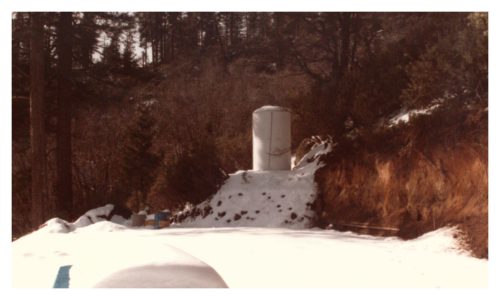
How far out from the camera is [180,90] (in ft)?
45.9

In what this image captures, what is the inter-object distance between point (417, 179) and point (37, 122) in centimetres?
717

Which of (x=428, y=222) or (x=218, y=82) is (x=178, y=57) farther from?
(x=428, y=222)

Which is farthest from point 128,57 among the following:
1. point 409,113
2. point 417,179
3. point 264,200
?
point 417,179

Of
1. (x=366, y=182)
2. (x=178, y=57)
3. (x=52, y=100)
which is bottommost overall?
(x=366, y=182)

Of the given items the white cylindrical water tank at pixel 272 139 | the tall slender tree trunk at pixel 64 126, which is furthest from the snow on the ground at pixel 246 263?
the white cylindrical water tank at pixel 272 139

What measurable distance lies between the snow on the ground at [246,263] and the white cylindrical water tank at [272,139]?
446 centimetres

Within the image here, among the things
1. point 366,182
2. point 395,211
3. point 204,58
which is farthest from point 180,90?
point 395,211

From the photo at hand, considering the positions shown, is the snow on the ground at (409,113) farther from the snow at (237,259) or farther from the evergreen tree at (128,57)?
the evergreen tree at (128,57)

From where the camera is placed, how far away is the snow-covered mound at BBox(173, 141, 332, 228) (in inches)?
452

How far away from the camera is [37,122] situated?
1027 cm

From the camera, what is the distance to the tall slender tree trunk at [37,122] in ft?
32.1

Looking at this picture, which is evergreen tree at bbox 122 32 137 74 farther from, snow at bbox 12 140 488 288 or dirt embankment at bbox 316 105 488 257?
dirt embankment at bbox 316 105 488 257

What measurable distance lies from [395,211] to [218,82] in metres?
6.28
